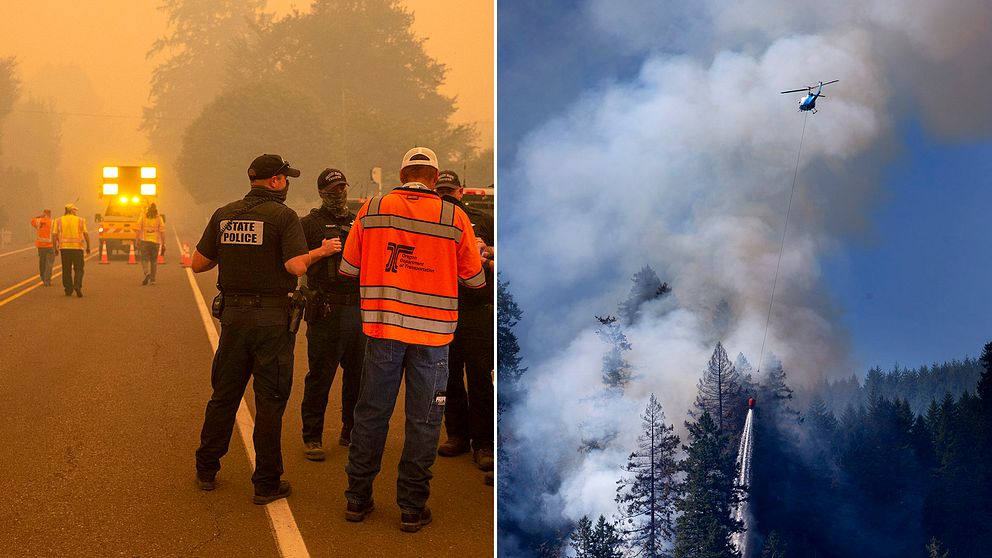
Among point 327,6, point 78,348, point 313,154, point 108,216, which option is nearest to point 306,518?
point 78,348

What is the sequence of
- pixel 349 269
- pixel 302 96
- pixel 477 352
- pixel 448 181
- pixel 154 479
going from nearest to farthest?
pixel 349 269 < pixel 154 479 < pixel 448 181 < pixel 477 352 < pixel 302 96

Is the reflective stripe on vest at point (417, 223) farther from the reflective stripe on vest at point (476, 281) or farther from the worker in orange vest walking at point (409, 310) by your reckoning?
the reflective stripe on vest at point (476, 281)

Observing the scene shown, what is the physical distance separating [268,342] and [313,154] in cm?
3756

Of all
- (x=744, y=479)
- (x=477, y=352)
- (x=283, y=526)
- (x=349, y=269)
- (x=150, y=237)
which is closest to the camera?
(x=283, y=526)

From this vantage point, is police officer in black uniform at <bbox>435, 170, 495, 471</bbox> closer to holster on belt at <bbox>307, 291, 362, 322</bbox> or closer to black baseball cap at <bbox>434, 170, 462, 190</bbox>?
black baseball cap at <bbox>434, 170, 462, 190</bbox>

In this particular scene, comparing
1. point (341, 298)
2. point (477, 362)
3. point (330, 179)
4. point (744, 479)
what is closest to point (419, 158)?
point (330, 179)

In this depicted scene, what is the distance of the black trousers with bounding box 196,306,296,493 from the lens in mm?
5332

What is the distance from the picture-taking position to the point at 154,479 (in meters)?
5.71

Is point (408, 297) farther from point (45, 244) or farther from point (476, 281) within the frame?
point (45, 244)

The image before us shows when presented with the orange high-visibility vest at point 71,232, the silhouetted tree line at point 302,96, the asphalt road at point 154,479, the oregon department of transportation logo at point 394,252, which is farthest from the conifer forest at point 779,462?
the silhouetted tree line at point 302,96

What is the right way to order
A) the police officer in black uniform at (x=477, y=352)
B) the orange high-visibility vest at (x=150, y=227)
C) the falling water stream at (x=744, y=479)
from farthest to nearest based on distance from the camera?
the orange high-visibility vest at (x=150, y=227) < the falling water stream at (x=744, y=479) < the police officer in black uniform at (x=477, y=352)

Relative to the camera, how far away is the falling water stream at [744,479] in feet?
23.4

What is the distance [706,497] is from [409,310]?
13.5ft

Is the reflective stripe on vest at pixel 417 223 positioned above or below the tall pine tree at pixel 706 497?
above
